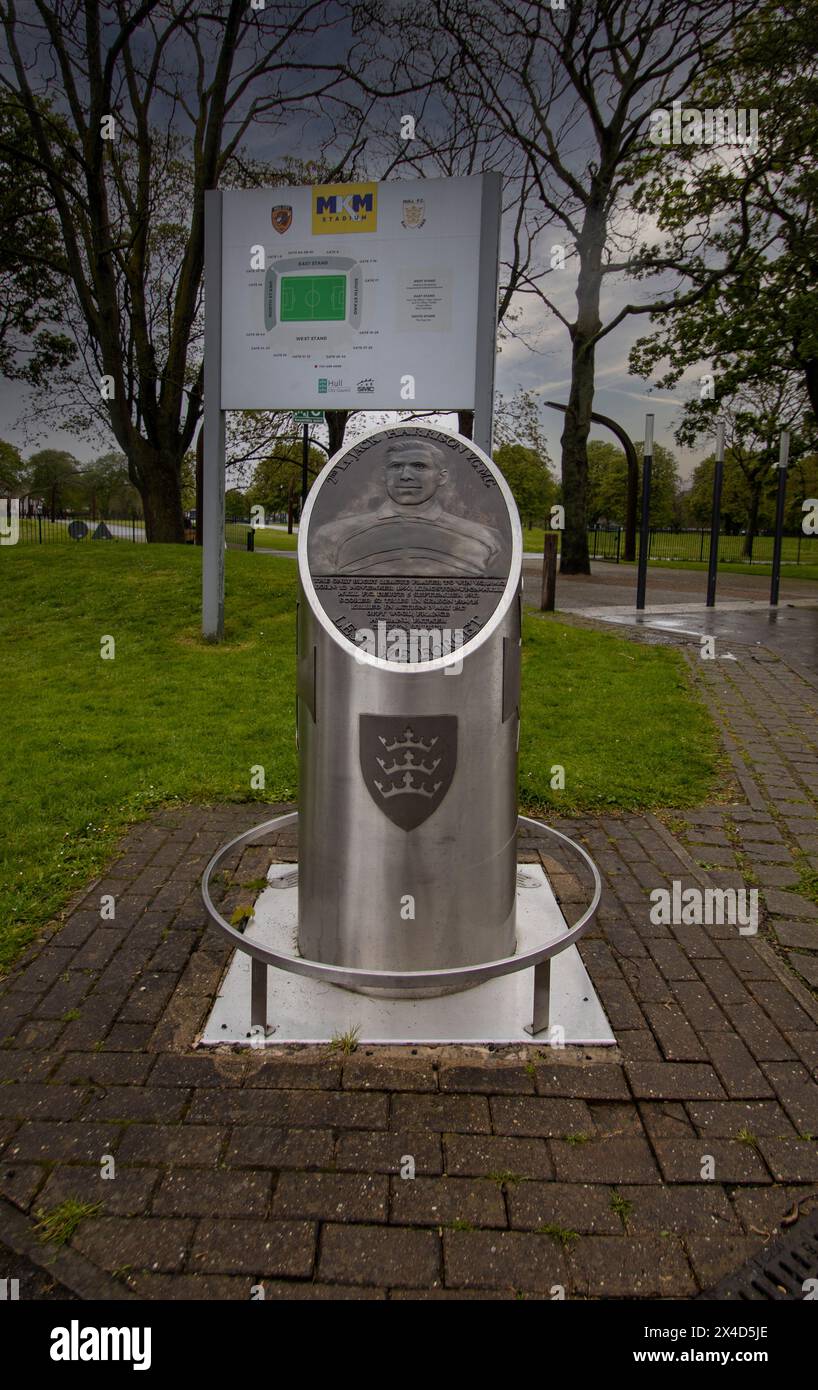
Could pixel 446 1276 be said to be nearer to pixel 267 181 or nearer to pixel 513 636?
pixel 513 636

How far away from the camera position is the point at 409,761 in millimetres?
3086

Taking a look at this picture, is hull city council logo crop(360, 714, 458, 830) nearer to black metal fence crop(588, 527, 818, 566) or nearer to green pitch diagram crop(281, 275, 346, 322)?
green pitch diagram crop(281, 275, 346, 322)

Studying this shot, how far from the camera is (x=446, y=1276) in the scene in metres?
2.12

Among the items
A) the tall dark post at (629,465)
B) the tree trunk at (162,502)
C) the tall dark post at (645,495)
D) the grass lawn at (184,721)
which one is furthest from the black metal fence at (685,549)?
the grass lawn at (184,721)

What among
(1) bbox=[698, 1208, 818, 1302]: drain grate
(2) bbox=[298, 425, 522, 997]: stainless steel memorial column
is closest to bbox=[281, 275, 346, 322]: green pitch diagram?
(2) bbox=[298, 425, 522, 997]: stainless steel memorial column

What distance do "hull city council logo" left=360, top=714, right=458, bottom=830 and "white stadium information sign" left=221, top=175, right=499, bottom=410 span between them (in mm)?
6010

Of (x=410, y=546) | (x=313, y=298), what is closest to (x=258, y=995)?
(x=410, y=546)

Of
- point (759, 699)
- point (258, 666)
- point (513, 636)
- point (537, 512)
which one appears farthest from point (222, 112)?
point (537, 512)

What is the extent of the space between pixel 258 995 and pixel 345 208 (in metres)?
Answer: 7.88

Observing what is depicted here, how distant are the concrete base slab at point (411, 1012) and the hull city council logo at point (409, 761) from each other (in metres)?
0.74

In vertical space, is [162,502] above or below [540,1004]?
above

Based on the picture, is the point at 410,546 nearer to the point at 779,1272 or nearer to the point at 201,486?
the point at 779,1272

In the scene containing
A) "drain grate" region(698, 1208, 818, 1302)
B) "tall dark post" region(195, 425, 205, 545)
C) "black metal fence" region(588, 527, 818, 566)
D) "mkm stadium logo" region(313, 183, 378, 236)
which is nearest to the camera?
"drain grate" region(698, 1208, 818, 1302)

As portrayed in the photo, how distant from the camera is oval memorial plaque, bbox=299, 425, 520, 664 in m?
3.14
